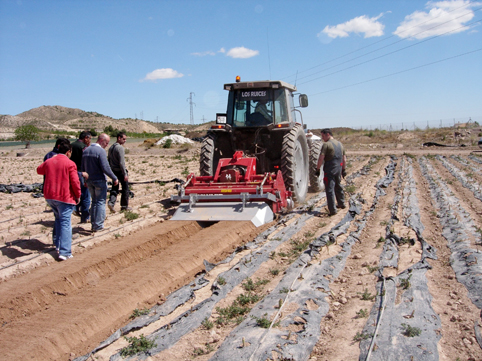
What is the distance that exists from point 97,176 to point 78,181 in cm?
97

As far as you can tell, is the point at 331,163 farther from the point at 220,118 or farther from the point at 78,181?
the point at 78,181

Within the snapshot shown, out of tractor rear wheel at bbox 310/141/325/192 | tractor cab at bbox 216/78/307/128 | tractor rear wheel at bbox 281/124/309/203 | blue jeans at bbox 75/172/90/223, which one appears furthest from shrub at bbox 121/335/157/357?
tractor rear wheel at bbox 310/141/325/192

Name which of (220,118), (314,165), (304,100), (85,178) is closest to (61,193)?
(85,178)

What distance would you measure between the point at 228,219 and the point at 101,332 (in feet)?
11.0

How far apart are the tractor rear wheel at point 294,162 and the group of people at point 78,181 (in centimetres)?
314

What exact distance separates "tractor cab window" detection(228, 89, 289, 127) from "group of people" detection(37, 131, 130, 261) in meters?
2.40

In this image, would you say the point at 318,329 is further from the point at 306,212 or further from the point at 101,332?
the point at 306,212

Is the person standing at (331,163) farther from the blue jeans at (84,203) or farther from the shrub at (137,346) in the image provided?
the shrub at (137,346)

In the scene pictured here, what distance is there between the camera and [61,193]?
5.43 meters

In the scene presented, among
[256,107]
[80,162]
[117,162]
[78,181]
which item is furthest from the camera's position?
[256,107]

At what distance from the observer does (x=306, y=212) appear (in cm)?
759

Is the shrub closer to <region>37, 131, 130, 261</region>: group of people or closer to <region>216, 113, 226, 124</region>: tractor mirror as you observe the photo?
<region>37, 131, 130, 261</region>: group of people

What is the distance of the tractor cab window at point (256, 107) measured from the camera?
27.4ft

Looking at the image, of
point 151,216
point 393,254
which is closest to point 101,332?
point 393,254
